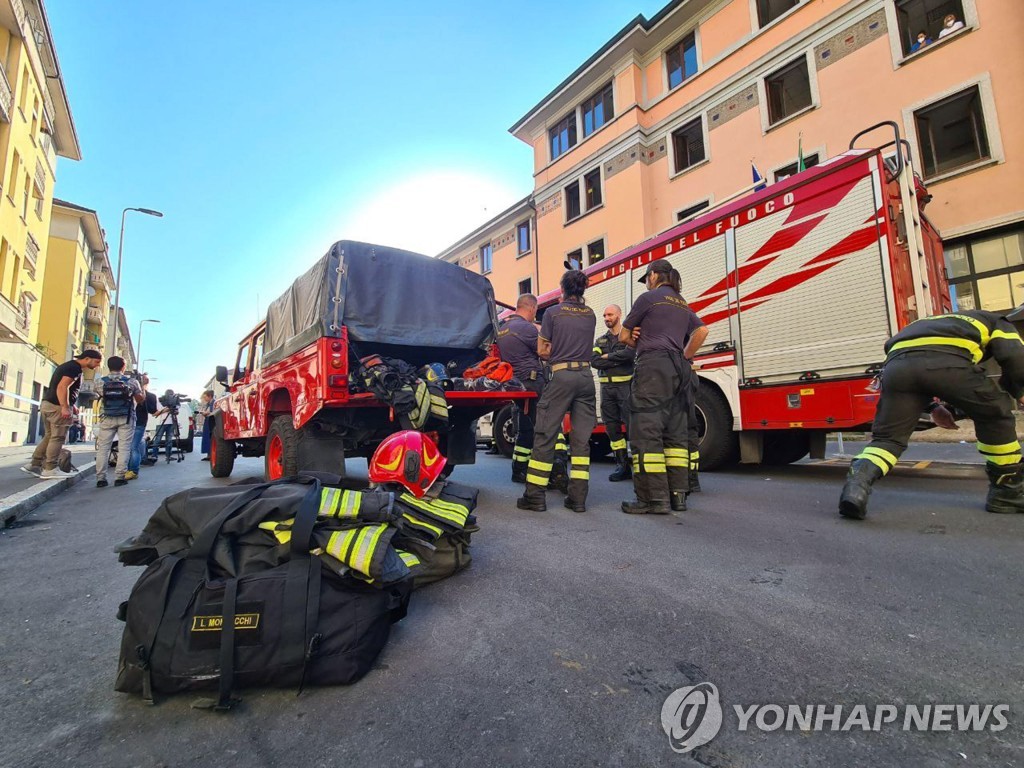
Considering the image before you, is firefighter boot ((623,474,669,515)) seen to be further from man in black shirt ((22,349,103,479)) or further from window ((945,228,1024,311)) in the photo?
window ((945,228,1024,311))

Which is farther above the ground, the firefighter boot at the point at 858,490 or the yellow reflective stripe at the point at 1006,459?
the yellow reflective stripe at the point at 1006,459

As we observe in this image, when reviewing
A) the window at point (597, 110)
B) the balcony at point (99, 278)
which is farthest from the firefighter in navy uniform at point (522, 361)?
the balcony at point (99, 278)

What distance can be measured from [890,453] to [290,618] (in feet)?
12.8

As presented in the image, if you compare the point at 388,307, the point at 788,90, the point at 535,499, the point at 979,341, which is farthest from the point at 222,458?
the point at 788,90

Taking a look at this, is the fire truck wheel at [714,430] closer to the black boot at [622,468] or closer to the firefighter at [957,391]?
the black boot at [622,468]

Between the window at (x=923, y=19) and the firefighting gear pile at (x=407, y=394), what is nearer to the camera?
the firefighting gear pile at (x=407, y=394)

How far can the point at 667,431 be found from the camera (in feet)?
13.0

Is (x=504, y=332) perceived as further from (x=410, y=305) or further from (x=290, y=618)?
(x=290, y=618)

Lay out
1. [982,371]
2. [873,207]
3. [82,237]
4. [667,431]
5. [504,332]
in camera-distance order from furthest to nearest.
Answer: [82,237], [504,332], [873,207], [667,431], [982,371]

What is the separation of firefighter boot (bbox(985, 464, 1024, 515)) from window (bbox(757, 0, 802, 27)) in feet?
50.0

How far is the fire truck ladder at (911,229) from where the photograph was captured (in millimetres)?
4902

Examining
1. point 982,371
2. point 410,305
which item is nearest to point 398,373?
point 410,305

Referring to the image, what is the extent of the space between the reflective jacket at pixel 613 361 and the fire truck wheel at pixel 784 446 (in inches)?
111

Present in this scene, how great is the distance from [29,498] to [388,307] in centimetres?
380
